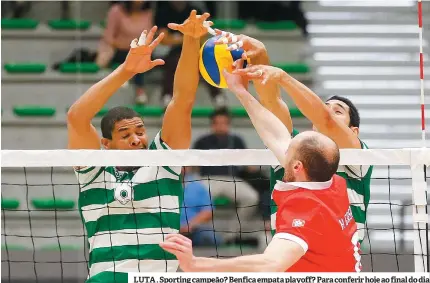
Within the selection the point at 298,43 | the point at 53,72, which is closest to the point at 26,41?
the point at 53,72

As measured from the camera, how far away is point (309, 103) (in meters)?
5.11

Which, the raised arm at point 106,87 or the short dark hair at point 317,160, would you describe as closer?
the short dark hair at point 317,160

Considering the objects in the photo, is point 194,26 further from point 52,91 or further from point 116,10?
point 52,91

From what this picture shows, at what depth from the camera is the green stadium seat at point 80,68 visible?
1062cm

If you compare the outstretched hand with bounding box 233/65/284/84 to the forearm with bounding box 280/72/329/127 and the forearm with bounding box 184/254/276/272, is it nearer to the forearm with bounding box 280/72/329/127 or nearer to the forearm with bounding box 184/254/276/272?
the forearm with bounding box 280/72/329/127

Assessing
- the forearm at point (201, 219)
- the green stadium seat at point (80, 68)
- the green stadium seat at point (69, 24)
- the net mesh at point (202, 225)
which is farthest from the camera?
the green stadium seat at point (69, 24)

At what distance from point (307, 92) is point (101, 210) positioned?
4.49 ft

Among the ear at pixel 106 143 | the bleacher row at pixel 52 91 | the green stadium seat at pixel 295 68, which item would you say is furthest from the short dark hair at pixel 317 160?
the green stadium seat at pixel 295 68

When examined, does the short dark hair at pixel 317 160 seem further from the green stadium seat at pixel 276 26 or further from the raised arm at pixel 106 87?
the green stadium seat at pixel 276 26

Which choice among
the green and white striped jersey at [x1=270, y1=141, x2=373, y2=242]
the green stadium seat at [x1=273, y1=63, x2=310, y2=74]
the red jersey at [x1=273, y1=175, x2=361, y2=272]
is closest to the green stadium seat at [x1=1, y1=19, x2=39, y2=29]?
the green stadium seat at [x1=273, y1=63, x2=310, y2=74]

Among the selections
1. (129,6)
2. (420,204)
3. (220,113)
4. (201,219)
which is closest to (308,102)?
(420,204)

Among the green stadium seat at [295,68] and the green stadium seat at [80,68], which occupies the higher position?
the green stadium seat at [80,68]

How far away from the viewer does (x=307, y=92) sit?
5117 millimetres

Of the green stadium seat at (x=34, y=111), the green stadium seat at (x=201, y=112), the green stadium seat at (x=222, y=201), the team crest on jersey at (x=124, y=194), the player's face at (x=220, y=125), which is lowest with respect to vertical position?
the green stadium seat at (x=222, y=201)
